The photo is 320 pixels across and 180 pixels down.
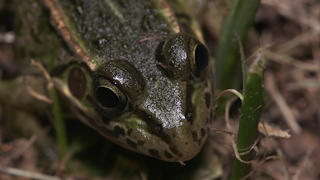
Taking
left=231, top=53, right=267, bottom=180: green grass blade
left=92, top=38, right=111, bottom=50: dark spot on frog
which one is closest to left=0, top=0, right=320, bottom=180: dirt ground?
left=231, top=53, right=267, bottom=180: green grass blade

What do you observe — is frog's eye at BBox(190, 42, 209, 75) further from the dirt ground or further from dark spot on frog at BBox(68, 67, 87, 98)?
dark spot on frog at BBox(68, 67, 87, 98)

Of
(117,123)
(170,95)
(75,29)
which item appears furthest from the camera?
(75,29)

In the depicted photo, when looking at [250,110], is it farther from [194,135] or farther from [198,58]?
[198,58]

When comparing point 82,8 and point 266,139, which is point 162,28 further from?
point 266,139

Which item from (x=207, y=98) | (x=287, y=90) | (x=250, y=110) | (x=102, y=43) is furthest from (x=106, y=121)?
(x=287, y=90)

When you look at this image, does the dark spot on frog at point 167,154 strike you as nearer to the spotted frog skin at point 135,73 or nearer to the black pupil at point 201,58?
the spotted frog skin at point 135,73

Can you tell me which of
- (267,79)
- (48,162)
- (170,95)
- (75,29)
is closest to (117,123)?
(170,95)
